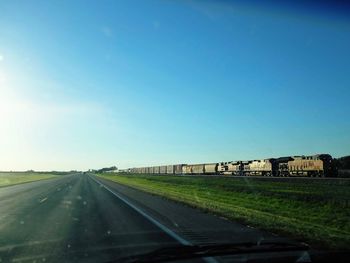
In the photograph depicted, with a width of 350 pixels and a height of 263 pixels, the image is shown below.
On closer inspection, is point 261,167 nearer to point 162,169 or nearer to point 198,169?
point 198,169

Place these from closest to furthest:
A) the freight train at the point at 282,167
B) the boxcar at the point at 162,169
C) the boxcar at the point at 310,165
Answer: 1. the boxcar at the point at 310,165
2. the freight train at the point at 282,167
3. the boxcar at the point at 162,169

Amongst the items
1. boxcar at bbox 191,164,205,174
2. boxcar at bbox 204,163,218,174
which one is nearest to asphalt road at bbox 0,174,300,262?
boxcar at bbox 204,163,218,174

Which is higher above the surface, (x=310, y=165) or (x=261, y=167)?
(x=261, y=167)

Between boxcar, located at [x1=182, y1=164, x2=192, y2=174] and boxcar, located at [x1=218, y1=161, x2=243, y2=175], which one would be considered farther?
boxcar, located at [x1=182, y1=164, x2=192, y2=174]

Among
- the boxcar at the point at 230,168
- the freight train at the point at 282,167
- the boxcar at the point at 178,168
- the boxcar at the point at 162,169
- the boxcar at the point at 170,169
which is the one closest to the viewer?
the freight train at the point at 282,167

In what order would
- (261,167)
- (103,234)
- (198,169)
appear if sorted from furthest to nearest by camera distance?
(198,169)
(261,167)
(103,234)

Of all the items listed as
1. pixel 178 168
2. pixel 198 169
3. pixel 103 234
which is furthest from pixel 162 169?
pixel 103 234

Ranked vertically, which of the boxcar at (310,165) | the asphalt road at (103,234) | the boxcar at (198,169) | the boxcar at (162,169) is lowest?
the asphalt road at (103,234)

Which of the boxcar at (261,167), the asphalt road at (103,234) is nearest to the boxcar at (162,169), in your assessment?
the boxcar at (261,167)

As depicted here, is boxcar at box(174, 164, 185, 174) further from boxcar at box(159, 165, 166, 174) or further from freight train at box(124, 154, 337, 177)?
freight train at box(124, 154, 337, 177)

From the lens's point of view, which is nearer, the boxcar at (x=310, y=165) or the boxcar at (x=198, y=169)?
the boxcar at (x=310, y=165)

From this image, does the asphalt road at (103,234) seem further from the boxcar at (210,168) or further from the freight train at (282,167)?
the boxcar at (210,168)

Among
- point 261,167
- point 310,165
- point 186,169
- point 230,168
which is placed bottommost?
point 310,165

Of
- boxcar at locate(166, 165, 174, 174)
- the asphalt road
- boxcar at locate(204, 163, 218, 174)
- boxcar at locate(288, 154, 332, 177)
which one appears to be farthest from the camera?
boxcar at locate(166, 165, 174, 174)
